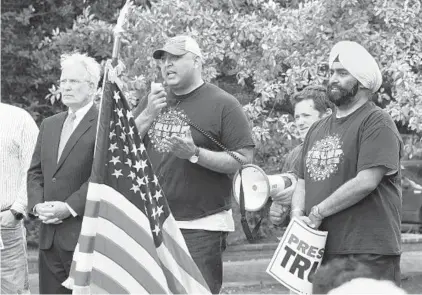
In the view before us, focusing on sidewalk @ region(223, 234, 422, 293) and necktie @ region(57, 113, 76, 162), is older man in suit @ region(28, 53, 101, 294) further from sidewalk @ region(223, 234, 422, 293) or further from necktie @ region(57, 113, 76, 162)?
sidewalk @ region(223, 234, 422, 293)

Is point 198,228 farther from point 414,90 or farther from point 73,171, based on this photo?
point 414,90

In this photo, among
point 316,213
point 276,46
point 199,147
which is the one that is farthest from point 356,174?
point 276,46

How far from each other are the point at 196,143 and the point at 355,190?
1192mm

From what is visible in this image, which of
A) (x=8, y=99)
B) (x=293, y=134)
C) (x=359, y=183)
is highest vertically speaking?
(x=359, y=183)

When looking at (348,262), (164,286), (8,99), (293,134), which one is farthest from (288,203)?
(8,99)

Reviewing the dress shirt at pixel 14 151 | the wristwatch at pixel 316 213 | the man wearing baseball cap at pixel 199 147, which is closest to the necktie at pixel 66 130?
the man wearing baseball cap at pixel 199 147

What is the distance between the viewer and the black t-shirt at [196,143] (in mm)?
5867

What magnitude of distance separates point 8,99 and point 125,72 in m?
3.92

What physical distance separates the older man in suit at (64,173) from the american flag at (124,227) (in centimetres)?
98

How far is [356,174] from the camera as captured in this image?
5168mm

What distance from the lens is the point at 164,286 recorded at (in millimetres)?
4734

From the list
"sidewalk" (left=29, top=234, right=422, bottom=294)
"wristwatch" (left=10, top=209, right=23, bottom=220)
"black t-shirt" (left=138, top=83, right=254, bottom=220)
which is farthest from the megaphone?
"sidewalk" (left=29, top=234, right=422, bottom=294)

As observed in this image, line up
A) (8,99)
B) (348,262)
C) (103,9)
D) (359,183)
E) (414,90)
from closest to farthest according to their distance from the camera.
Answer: (348,262) < (359,183) < (414,90) < (103,9) < (8,99)

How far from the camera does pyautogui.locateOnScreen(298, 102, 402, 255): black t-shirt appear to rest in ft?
16.8
